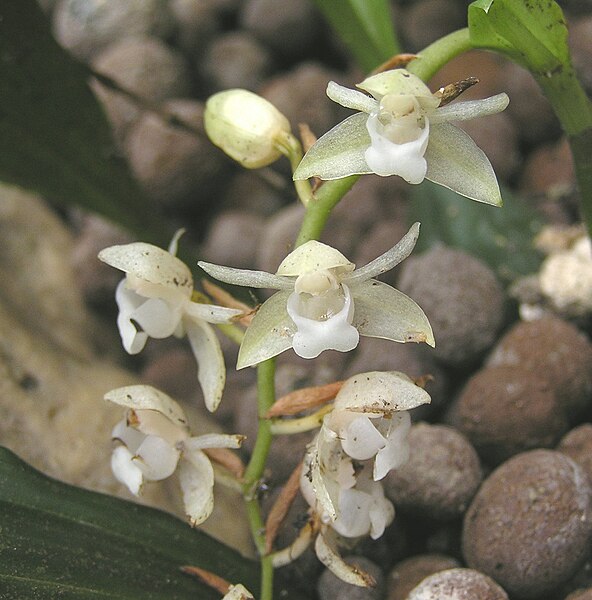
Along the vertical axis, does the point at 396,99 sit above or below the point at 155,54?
above

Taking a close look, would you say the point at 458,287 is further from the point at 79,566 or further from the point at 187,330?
the point at 79,566

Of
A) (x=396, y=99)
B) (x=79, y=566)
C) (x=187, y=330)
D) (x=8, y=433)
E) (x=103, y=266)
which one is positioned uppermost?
(x=396, y=99)

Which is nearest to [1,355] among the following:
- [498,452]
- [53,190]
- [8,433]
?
[8,433]

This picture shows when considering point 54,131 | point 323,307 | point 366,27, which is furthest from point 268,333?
point 366,27

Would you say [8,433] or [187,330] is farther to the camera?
[8,433]

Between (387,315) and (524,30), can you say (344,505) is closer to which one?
(387,315)

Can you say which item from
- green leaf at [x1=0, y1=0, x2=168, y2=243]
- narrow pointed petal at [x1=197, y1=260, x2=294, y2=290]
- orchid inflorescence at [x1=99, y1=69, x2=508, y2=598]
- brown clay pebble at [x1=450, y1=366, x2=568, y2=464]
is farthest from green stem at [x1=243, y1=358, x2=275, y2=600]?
green leaf at [x1=0, y1=0, x2=168, y2=243]
